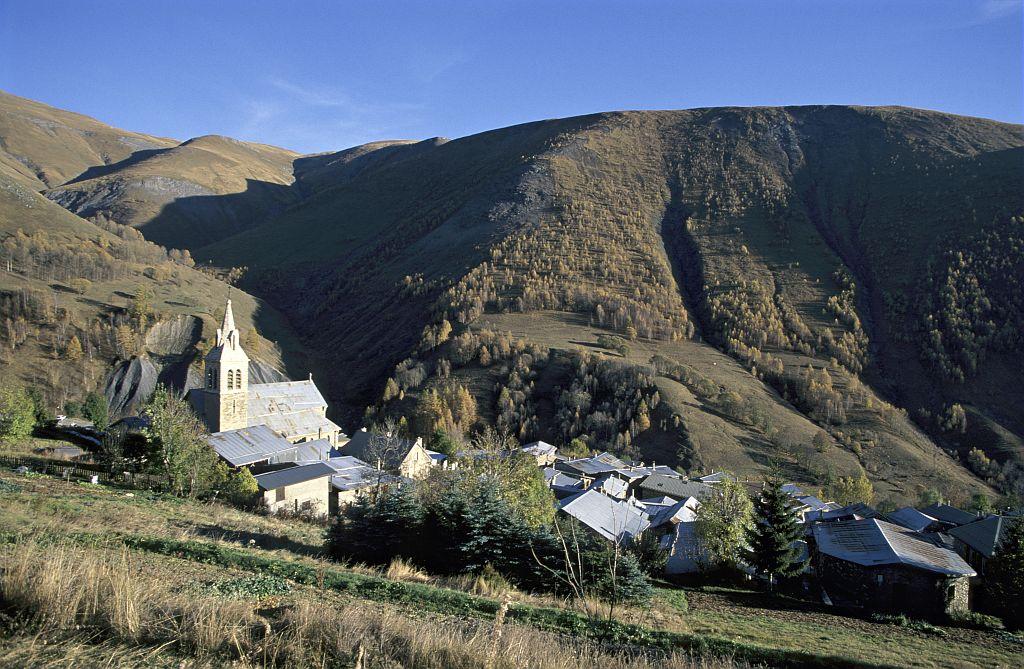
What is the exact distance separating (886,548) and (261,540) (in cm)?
2404

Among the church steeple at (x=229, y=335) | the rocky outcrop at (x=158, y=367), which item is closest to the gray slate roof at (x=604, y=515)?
the church steeple at (x=229, y=335)

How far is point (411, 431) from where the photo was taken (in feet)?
205

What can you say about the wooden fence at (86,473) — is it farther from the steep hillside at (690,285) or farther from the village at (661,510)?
the steep hillside at (690,285)

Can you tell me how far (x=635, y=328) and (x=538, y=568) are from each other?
73.7 metres

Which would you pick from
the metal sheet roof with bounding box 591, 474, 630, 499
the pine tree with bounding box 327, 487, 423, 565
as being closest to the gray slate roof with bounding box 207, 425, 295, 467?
the pine tree with bounding box 327, 487, 423, 565

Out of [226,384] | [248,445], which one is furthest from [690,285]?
[248,445]

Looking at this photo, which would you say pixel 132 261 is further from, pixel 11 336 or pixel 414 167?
pixel 414 167

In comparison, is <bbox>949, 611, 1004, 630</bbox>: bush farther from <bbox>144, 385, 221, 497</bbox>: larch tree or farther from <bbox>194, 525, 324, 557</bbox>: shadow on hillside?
<bbox>144, 385, 221, 497</bbox>: larch tree

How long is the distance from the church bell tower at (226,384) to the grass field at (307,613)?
1488 cm

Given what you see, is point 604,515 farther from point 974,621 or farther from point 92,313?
point 92,313

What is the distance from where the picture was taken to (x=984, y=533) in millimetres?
31625

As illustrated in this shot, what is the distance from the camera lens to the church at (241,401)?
36.6 m

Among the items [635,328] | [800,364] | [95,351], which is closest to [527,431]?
[635,328]

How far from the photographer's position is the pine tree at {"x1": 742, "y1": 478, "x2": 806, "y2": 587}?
952 inches
